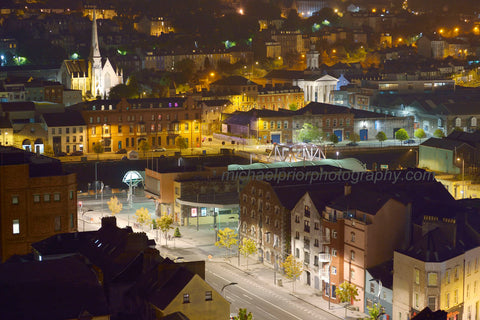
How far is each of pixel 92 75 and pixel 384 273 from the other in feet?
267

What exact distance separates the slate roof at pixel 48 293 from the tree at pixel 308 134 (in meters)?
69.0

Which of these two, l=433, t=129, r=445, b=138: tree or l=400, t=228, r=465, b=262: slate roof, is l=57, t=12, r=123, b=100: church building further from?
l=400, t=228, r=465, b=262: slate roof

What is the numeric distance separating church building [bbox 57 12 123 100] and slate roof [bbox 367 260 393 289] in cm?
7744

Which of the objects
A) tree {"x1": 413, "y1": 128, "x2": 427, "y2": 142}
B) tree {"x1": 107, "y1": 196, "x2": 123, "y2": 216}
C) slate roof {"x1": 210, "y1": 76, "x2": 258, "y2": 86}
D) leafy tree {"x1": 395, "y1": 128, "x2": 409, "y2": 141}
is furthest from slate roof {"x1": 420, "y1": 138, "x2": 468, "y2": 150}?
slate roof {"x1": 210, "y1": 76, "x2": 258, "y2": 86}

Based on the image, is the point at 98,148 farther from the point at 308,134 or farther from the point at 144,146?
the point at 308,134

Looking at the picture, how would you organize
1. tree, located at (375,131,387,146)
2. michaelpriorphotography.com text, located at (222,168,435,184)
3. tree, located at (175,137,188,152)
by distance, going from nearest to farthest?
michaelpriorphotography.com text, located at (222,168,435,184)
tree, located at (175,137,188,152)
tree, located at (375,131,387,146)

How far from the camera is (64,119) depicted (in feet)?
340

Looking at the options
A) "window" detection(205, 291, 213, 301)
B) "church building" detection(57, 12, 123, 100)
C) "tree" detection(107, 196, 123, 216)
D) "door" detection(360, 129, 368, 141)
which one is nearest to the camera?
"window" detection(205, 291, 213, 301)

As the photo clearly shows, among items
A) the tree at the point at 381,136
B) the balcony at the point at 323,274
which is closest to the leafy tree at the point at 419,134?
the tree at the point at 381,136

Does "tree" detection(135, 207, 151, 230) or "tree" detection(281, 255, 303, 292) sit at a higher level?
"tree" detection(135, 207, 151, 230)

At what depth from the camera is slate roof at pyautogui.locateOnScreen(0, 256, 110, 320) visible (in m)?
36.4

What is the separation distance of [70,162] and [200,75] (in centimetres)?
4516

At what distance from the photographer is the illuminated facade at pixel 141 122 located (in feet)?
345

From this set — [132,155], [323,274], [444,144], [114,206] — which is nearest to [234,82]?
[132,155]
